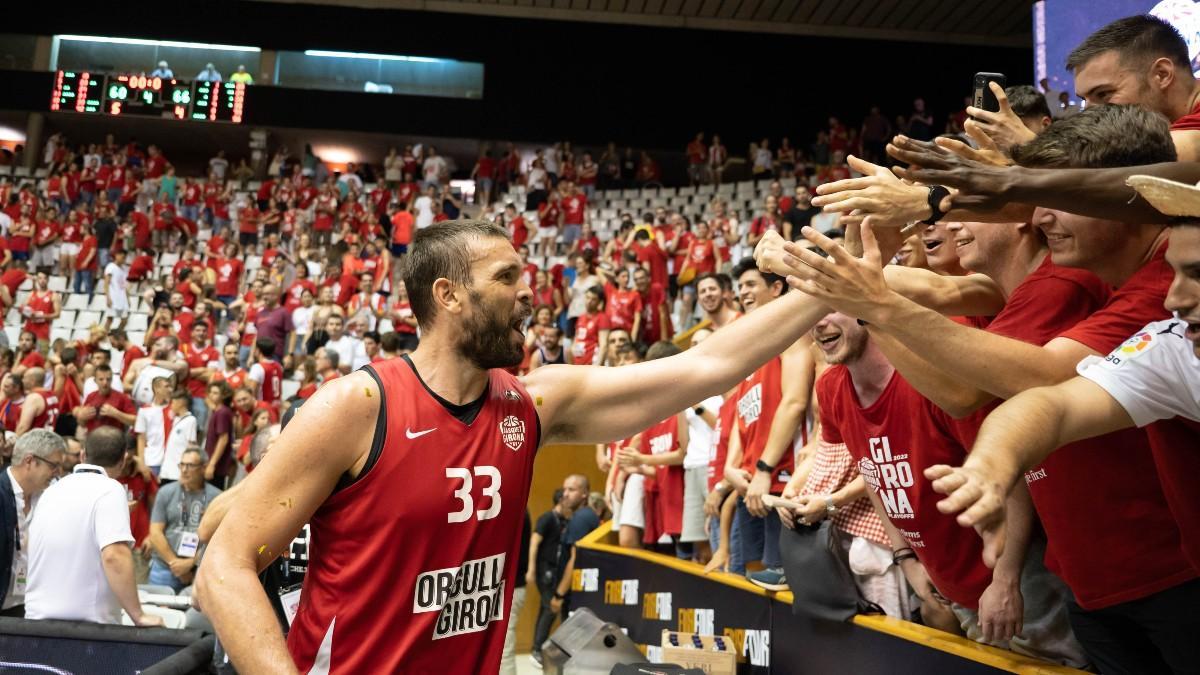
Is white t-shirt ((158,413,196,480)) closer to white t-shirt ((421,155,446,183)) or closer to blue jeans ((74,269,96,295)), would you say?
blue jeans ((74,269,96,295))

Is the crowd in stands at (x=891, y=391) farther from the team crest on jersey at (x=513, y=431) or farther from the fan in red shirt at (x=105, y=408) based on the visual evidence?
the team crest on jersey at (x=513, y=431)

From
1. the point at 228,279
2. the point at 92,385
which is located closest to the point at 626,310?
the point at 92,385

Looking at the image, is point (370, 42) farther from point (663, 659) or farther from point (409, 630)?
point (409, 630)

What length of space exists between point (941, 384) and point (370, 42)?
26143 millimetres

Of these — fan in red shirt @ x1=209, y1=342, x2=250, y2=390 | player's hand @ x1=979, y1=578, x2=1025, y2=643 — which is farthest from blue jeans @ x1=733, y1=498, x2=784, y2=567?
fan in red shirt @ x1=209, y1=342, x2=250, y2=390

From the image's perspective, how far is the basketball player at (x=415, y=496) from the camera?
2393 mm

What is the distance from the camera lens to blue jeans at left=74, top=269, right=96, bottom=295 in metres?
19.3

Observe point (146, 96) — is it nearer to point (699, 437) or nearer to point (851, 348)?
point (699, 437)

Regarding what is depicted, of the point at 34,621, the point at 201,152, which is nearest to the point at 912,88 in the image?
the point at 201,152

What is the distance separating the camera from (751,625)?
5.18 meters

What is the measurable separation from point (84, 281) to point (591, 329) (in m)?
11.8

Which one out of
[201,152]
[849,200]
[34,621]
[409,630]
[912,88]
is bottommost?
[34,621]

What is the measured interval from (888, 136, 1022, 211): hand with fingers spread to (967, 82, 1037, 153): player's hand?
45cm

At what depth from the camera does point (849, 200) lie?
2490mm
